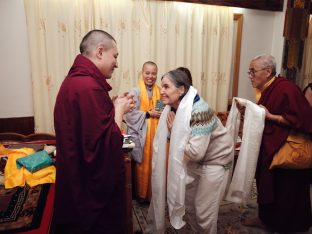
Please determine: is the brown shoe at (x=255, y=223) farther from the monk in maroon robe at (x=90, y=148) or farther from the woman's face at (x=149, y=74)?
the woman's face at (x=149, y=74)

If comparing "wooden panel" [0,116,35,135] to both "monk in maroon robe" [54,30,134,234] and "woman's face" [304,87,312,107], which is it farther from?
"woman's face" [304,87,312,107]

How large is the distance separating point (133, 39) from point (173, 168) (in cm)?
Answer: 181

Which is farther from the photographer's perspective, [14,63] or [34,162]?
[14,63]

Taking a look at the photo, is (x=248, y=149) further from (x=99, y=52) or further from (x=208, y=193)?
(x=99, y=52)

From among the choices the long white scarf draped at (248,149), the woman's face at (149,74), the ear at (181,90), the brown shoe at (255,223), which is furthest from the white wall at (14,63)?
the brown shoe at (255,223)

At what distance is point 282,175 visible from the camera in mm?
1988

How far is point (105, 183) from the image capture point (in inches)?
49.3

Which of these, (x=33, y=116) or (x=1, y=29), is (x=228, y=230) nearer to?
(x=33, y=116)

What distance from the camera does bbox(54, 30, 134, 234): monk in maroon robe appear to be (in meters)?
1.18

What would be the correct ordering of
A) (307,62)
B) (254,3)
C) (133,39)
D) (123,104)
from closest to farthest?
(123,104) < (133,39) < (254,3) < (307,62)

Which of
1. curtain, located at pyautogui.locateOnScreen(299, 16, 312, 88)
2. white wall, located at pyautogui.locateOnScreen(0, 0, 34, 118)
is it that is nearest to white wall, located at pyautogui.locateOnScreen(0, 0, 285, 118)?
white wall, located at pyautogui.locateOnScreen(0, 0, 34, 118)

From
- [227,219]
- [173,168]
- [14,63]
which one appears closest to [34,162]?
[173,168]

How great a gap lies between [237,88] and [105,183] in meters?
2.94

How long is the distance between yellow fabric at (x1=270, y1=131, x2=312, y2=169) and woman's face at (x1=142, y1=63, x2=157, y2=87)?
128 cm
